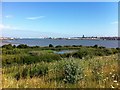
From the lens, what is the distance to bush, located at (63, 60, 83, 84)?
21.6 feet

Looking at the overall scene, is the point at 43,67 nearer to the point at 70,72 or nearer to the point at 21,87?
the point at 70,72

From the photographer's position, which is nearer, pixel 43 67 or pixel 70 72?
pixel 70 72

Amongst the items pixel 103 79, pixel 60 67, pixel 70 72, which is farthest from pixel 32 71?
pixel 103 79

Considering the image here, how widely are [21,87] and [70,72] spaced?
1483 millimetres

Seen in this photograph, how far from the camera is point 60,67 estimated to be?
8.61m

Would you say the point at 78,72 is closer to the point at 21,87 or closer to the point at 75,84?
the point at 75,84

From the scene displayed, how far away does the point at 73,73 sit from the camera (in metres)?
6.76

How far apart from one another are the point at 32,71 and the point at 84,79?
2864mm

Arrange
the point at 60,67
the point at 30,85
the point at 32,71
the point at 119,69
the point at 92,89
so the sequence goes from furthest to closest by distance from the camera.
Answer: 1. the point at 32,71
2. the point at 60,67
3. the point at 119,69
4. the point at 30,85
5. the point at 92,89

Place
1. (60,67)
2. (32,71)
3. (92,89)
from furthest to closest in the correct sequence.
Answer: (32,71) < (60,67) < (92,89)

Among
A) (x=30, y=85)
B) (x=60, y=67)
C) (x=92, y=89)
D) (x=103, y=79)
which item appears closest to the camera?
(x=92, y=89)

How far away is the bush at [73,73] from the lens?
6.57m

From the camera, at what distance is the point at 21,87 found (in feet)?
19.3

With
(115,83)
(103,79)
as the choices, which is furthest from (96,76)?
(115,83)
